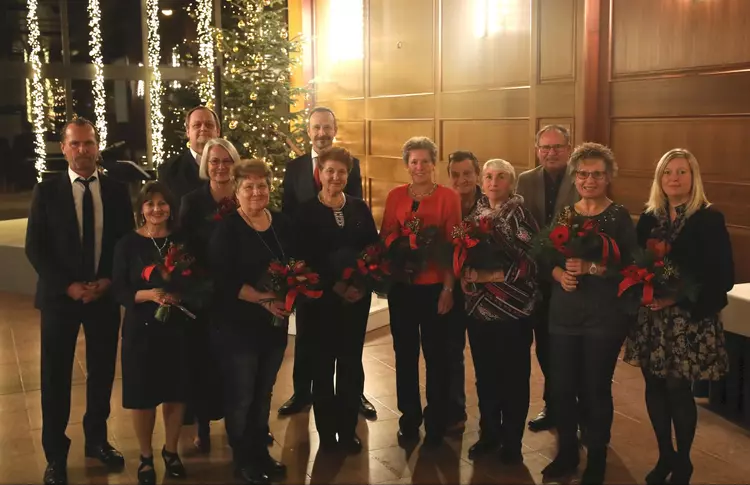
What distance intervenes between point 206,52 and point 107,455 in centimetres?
769

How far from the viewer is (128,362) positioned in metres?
3.35

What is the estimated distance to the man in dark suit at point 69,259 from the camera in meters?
3.38

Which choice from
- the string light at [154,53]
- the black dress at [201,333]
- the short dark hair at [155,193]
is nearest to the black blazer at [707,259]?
the black dress at [201,333]

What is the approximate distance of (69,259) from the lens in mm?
3400

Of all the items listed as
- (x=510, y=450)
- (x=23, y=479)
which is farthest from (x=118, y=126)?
(x=510, y=450)

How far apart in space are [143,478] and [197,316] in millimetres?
758

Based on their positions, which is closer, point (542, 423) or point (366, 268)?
point (366, 268)

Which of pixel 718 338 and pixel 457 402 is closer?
pixel 718 338

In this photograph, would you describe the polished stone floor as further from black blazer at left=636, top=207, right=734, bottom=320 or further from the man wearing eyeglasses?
black blazer at left=636, top=207, right=734, bottom=320

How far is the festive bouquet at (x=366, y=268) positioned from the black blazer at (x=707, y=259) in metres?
1.22

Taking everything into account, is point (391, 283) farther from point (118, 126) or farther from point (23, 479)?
point (118, 126)

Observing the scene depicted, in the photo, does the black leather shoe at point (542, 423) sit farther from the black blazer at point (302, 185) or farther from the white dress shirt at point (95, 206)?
the white dress shirt at point (95, 206)

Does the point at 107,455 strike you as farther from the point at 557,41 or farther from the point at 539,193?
the point at 557,41

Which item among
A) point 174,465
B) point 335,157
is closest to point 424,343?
point 335,157
